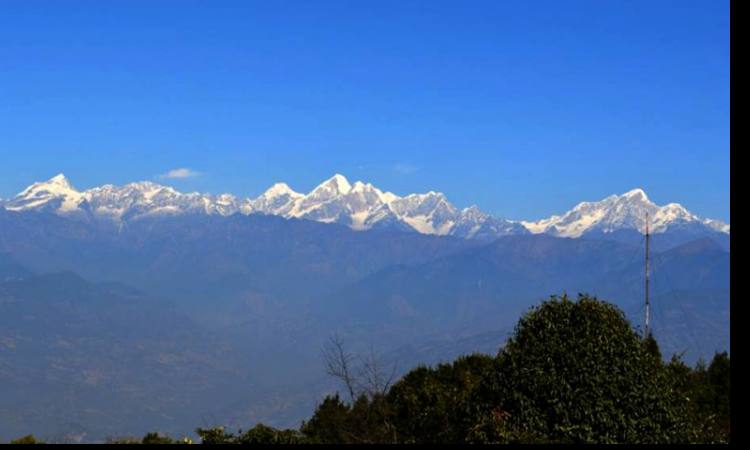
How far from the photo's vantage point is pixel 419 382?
2201 inches

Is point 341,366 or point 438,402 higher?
point 341,366

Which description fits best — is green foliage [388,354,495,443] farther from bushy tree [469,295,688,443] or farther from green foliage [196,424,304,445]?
green foliage [196,424,304,445]

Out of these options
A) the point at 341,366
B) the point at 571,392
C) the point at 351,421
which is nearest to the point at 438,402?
the point at 341,366

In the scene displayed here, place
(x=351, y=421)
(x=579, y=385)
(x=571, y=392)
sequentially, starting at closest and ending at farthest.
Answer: (x=571, y=392) < (x=579, y=385) < (x=351, y=421)

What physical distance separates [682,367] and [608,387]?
84.4ft

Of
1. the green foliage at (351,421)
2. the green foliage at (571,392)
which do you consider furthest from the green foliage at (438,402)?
the green foliage at (351,421)

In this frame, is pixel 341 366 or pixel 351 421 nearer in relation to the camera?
pixel 341 366

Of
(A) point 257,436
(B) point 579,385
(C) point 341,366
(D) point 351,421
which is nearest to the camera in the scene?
(B) point 579,385

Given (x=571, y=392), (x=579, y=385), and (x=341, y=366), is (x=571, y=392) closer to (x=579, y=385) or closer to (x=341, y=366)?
(x=579, y=385)

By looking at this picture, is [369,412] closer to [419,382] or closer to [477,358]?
[419,382]

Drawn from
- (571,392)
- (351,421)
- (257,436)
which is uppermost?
(571,392)
